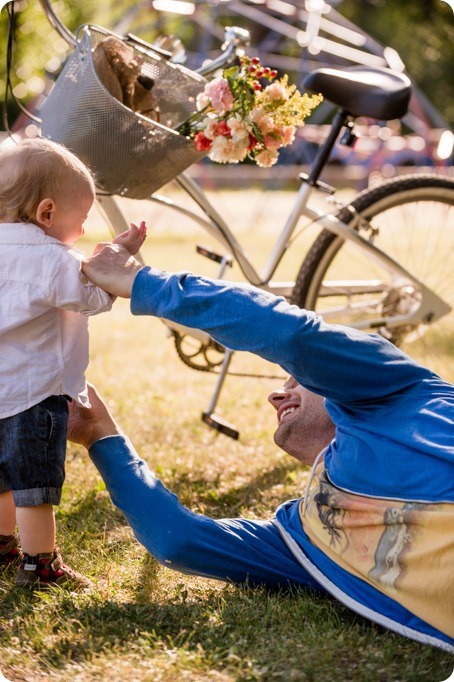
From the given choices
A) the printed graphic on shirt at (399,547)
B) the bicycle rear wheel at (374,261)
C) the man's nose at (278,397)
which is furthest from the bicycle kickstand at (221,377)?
the printed graphic on shirt at (399,547)

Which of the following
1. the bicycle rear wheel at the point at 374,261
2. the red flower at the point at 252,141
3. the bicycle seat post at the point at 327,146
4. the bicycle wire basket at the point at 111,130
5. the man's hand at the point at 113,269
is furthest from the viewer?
the bicycle rear wheel at the point at 374,261

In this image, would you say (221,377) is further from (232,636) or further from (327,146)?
(232,636)

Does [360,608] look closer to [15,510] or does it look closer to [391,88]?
[15,510]

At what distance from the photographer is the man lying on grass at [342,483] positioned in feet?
6.49

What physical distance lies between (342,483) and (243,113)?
117 cm

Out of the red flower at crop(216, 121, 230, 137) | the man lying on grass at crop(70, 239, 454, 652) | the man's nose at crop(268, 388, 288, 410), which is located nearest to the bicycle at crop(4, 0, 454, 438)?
the red flower at crop(216, 121, 230, 137)

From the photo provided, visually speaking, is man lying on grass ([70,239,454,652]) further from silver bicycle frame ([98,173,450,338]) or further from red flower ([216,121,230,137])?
silver bicycle frame ([98,173,450,338])

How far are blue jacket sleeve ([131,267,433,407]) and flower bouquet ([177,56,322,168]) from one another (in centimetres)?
80

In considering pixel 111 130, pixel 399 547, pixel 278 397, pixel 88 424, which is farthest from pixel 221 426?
pixel 399 547

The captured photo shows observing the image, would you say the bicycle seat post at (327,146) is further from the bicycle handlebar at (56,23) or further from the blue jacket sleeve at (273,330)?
the blue jacket sleeve at (273,330)

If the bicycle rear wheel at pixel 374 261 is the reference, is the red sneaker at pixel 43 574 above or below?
below

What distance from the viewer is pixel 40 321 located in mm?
2205

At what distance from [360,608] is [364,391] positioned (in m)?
0.48

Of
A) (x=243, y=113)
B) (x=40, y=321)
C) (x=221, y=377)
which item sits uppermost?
(x=243, y=113)
